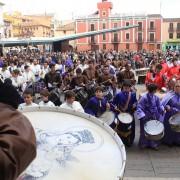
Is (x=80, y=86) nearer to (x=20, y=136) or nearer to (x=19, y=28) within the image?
(x=20, y=136)

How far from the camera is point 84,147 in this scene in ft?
9.04

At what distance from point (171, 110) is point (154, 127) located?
25.9 inches

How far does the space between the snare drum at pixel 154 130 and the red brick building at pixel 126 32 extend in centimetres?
8199

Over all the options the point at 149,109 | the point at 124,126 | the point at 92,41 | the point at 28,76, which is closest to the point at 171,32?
the point at 92,41

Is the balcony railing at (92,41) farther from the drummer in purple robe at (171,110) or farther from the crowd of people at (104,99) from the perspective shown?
the drummer in purple robe at (171,110)

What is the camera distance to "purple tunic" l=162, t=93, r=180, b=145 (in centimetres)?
731

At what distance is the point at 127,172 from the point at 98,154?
329 centimetres

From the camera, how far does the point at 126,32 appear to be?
295 ft

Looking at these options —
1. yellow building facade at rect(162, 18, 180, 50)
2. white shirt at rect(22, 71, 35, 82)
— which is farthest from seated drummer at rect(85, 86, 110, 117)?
yellow building facade at rect(162, 18, 180, 50)

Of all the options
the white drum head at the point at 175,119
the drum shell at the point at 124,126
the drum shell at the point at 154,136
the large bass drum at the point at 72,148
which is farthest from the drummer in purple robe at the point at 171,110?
the large bass drum at the point at 72,148

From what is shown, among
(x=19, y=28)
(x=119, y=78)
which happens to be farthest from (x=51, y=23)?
(x=119, y=78)

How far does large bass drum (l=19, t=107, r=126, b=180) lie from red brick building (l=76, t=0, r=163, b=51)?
281ft

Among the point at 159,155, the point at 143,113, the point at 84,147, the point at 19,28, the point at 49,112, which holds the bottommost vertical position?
the point at 159,155

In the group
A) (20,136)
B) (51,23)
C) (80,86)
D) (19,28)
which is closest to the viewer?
(20,136)
